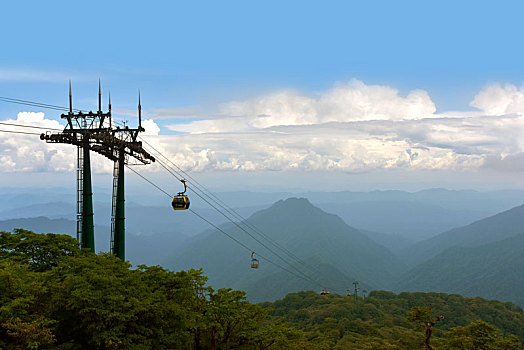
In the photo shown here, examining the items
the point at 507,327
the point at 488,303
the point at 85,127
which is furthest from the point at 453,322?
the point at 85,127

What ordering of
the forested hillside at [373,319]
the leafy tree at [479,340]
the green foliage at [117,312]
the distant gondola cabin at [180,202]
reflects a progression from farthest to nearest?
the forested hillside at [373,319] → the distant gondola cabin at [180,202] → the leafy tree at [479,340] → the green foliage at [117,312]

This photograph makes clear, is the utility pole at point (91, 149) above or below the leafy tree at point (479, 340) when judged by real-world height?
above

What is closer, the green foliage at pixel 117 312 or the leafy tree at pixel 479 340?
the green foliage at pixel 117 312

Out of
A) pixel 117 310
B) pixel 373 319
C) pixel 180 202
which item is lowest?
pixel 373 319

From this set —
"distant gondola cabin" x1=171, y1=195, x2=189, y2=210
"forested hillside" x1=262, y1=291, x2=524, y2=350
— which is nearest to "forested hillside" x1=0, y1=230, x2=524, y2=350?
"distant gondola cabin" x1=171, y1=195, x2=189, y2=210

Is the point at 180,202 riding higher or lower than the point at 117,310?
higher

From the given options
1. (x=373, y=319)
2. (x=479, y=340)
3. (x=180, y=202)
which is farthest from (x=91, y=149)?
(x=373, y=319)

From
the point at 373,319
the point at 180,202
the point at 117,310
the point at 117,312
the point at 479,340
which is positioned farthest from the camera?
the point at 373,319

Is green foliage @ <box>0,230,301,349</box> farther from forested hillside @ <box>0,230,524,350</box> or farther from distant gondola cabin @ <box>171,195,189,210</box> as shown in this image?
distant gondola cabin @ <box>171,195,189,210</box>

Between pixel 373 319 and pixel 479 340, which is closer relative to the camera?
pixel 479 340

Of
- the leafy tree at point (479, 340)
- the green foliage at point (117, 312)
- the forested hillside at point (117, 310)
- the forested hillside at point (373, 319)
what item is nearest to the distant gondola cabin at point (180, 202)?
the forested hillside at point (117, 310)

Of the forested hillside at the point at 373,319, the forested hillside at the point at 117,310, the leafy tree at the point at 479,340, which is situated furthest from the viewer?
the forested hillside at the point at 373,319

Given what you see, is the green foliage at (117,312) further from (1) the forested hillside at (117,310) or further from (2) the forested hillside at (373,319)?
(2) the forested hillside at (373,319)

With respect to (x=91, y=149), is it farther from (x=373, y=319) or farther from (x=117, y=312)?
(x=373, y=319)
